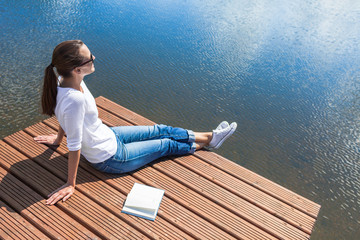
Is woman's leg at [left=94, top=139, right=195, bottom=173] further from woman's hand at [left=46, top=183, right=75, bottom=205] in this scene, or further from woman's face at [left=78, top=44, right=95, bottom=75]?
Answer: woman's face at [left=78, top=44, right=95, bottom=75]

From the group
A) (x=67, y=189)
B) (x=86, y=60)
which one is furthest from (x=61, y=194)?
(x=86, y=60)

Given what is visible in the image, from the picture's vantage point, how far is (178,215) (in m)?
2.29

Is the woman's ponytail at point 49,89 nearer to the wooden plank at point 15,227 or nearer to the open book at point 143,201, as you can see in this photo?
the wooden plank at point 15,227

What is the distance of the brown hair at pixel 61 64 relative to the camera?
1.92m

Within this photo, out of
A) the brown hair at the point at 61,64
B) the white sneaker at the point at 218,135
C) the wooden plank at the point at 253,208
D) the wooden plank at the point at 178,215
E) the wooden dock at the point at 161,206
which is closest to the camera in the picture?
the brown hair at the point at 61,64

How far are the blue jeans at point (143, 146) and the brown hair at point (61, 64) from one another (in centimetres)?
69

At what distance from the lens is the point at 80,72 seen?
2035 mm

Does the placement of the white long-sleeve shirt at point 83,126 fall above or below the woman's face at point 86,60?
below

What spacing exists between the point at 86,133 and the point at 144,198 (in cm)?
70

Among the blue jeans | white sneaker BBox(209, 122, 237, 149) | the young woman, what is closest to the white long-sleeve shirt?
the young woman

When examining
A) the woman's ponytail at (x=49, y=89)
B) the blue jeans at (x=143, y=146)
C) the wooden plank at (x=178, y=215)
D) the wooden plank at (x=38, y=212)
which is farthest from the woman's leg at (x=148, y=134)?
the wooden plank at (x=38, y=212)

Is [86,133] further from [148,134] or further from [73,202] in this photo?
[148,134]

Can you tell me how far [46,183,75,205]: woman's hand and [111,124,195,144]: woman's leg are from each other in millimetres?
579

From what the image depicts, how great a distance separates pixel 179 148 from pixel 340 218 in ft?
6.82
